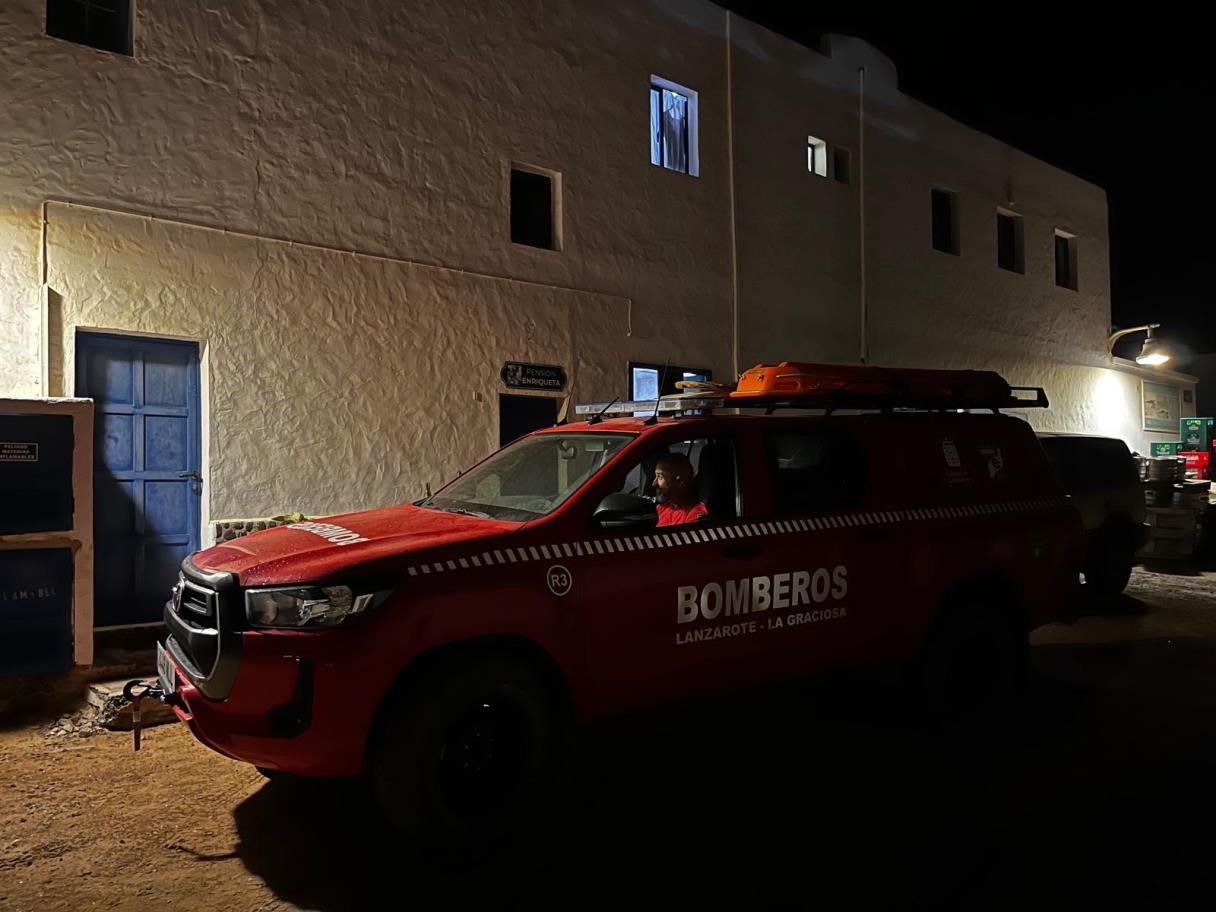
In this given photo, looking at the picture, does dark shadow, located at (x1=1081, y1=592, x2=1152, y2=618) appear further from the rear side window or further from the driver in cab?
the driver in cab

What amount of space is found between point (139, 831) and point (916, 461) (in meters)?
4.51

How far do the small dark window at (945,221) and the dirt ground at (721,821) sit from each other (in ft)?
39.1

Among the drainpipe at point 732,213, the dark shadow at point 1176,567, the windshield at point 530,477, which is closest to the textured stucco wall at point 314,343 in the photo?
the drainpipe at point 732,213

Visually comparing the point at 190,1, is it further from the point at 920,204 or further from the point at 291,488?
the point at 920,204

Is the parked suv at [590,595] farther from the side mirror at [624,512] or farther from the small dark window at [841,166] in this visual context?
the small dark window at [841,166]

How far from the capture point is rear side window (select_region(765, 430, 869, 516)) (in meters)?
4.68

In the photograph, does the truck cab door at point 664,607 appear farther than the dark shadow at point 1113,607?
No

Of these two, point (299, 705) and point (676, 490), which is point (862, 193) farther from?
point (299, 705)

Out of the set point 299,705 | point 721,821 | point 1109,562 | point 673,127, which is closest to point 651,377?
point 673,127

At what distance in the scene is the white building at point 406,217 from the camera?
23.4 ft

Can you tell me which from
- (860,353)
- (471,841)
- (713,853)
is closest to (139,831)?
(471,841)

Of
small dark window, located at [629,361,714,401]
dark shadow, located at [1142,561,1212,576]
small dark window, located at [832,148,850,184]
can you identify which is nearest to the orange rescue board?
small dark window, located at [629,361,714,401]

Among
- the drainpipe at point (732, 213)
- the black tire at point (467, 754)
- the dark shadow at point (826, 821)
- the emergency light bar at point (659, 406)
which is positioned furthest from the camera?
the drainpipe at point (732, 213)

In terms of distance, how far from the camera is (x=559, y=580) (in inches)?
150
